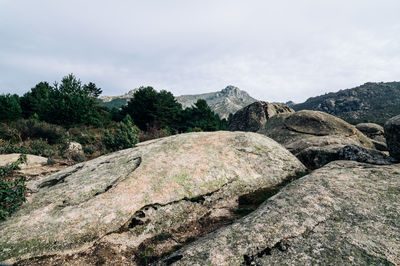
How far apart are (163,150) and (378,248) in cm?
539

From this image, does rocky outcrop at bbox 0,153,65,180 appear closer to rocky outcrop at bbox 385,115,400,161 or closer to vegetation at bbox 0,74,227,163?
vegetation at bbox 0,74,227,163

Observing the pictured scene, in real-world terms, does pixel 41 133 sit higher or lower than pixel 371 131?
higher

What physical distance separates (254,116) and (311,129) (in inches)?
412

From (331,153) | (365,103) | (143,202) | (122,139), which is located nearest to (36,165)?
(122,139)

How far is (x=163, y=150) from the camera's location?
652 centimetres

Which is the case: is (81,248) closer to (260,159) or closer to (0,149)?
(260,159)

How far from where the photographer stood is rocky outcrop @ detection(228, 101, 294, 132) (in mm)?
21656

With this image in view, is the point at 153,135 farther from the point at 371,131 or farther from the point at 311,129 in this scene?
the point at 371,131

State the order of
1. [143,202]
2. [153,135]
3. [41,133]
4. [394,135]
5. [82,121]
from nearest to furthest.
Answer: [143,202]
[394,135]
[41,133]
[153,135]
[82,121]

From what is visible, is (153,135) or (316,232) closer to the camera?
(316,232)

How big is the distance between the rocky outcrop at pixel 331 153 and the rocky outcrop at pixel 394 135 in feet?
0.91

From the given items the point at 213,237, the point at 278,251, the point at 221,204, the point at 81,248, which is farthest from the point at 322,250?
the point at 81,248

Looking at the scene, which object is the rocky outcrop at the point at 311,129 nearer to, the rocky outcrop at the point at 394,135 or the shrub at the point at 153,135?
the rocky outcrop at the point at 394,135

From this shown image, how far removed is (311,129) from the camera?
12023 mm
